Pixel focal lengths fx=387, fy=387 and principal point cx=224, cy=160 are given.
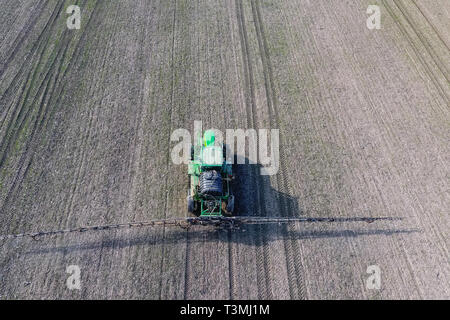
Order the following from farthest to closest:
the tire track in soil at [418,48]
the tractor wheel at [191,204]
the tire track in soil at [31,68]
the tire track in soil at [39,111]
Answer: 1. the tire track in soil at [418,48]
2. the tire track in soil at [31,68]
3. the tire track in soil at [39,111]
4. the tractor wheel at [191,204]

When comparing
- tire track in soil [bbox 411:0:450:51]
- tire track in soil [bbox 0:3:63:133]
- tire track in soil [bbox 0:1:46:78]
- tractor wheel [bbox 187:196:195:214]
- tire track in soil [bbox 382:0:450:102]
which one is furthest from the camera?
tire track in soil [bbox 411:0:450:51]

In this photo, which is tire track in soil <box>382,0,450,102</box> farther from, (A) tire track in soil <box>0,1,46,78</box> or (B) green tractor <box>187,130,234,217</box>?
(A) tire track in soil <box>0,1,46,78</box>

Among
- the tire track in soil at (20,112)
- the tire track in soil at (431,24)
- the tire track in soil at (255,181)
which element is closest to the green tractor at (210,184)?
the tire track in soil at (255,181)

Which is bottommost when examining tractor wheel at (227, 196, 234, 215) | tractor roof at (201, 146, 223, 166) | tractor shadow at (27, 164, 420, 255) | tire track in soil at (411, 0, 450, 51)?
tractor shadow at (27, 164, 420, 255)

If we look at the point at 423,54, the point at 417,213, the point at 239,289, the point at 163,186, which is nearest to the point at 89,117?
the point at 163,186

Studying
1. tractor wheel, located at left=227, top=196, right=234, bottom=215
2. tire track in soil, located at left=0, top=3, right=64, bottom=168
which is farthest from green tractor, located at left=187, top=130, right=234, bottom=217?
tire track in soil, located at left=0, top=3, right=64, bottom=168

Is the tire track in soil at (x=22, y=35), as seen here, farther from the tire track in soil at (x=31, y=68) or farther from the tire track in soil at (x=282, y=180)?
the tire track in soil at (x=282, y=180)
